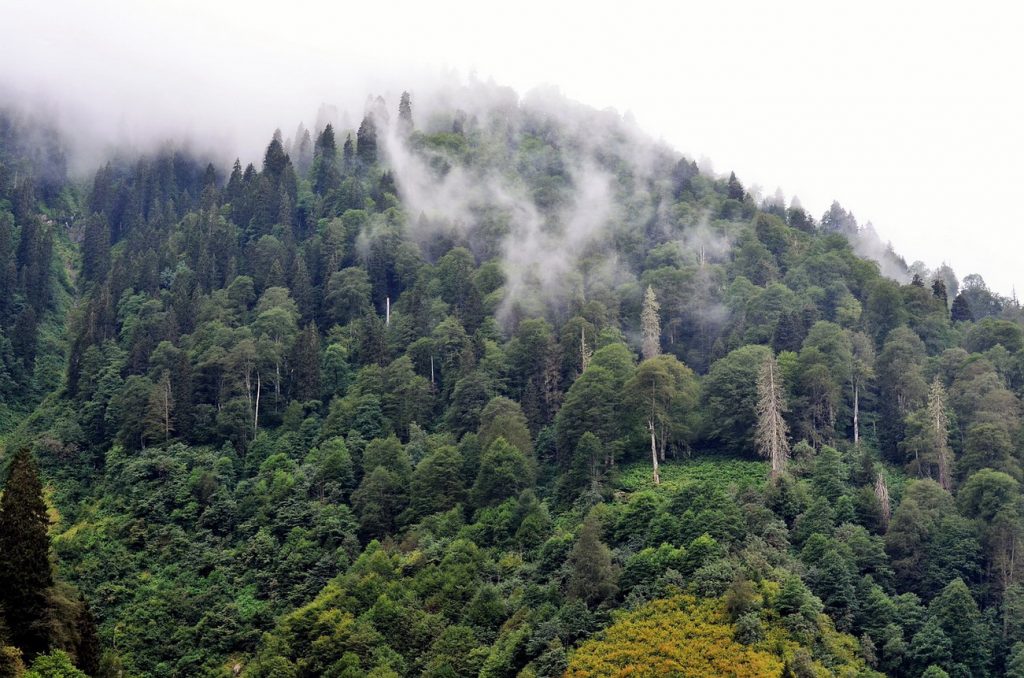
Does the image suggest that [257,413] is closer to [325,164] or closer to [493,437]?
[493,437]

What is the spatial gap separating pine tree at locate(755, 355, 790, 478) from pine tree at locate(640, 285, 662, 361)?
17819 mm

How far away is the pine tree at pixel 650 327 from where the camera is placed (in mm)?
105750

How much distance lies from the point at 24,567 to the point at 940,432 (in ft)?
214

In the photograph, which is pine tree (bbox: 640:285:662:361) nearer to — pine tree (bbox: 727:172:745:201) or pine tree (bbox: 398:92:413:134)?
pine tree (bbox: 727:172:745:201)

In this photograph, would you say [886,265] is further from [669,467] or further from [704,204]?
[669,467]

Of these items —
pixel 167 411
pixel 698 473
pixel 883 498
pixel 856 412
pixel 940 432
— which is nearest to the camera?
pixel 883 498

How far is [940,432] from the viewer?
278ft

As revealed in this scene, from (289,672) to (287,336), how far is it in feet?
160

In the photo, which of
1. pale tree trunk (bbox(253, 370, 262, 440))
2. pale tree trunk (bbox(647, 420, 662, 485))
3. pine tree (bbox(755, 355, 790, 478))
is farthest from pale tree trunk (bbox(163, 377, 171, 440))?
pine tree (bbox(755, 355, 790, 478))

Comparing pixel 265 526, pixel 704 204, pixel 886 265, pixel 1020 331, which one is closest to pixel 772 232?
pixel 704 204

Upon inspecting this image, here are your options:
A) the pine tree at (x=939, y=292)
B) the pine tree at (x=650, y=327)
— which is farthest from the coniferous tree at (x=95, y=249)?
the pine tree at (x=939, y=292)

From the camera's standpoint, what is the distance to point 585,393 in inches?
3553

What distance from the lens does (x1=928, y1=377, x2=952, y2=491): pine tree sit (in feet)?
274

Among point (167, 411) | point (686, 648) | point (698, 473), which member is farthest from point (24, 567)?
point (698, 473)
